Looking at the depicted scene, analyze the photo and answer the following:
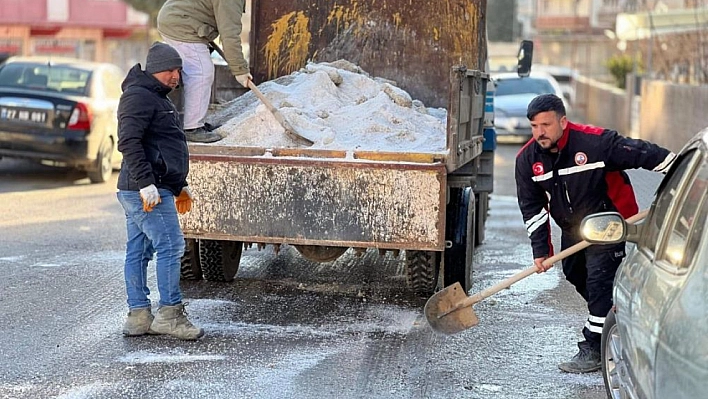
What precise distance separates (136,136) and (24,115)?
817cm

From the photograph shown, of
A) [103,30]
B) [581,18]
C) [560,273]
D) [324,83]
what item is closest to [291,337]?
[324,83]

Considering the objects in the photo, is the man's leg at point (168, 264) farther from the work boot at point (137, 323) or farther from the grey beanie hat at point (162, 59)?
the grey beanie hat at point (162, 59)

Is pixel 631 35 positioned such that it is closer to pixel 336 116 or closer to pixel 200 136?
pixel 336 116

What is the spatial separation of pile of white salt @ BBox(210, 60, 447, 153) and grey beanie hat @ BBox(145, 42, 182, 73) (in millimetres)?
1131

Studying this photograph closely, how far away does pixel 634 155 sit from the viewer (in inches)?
237

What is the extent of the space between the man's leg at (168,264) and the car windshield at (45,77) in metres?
8.32

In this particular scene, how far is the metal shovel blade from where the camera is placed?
6.73 metres

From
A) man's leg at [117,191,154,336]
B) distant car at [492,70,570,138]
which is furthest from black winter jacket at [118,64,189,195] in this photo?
distant car at [492,70,570,138]

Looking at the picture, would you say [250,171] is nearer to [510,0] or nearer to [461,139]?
[461,139]

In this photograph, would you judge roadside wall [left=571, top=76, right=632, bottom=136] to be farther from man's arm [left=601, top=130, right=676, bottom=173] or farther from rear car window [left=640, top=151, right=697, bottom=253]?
rear car window [left=640, top=151, right=697, bottom=253]

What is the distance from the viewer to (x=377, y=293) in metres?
8.43

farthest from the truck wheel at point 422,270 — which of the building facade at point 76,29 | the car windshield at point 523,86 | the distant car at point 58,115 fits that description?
the building facade at point 76,29

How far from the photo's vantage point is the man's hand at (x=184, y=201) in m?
7.24

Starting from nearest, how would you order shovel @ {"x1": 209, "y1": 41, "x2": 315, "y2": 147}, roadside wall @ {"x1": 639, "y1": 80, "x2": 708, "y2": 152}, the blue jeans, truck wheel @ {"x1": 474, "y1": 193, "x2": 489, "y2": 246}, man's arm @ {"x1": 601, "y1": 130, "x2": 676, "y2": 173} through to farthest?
man's arm @ {"x1": 601, "y1": 130, "x2": 676, "y2": 173}
the blue jeans
shovel @ {"x1": 209, "y1": 41, "x2": 315, "y2": 147}
truck wheel @ {"x1": 474, "y1": 193, "x2": 489, "y2": 246}
roadside wall @ {"x1": 639, "y1": 80, "x2": 708, "y2": 152}
